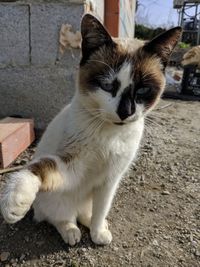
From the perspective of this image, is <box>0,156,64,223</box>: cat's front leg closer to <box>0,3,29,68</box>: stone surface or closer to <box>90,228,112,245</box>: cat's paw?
<box>90,228,112,245</box>: cat's paw

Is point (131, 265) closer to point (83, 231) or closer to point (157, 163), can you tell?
point (83, 231)

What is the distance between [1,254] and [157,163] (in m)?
1.46

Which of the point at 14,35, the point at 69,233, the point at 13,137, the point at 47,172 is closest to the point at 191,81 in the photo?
the point at 14,35

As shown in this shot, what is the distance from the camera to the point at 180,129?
367cm

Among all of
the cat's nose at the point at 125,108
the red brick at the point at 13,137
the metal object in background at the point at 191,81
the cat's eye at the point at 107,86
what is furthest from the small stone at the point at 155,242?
the metal object in background at the point at 191,81

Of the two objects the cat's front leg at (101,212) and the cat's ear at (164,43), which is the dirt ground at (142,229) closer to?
the cat's front leg at (101,212)

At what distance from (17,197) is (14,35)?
1.90 meters

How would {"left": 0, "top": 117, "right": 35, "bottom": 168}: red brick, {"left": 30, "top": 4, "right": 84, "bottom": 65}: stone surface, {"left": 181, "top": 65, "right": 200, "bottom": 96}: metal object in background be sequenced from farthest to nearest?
{"left": 181, "top": 65, "right": 200, "bottom": 96}: metal object in background, {"left": 30, "top": 4, "right": 84, "bottom": 65}: stone surface, {"left": 0, "top": 117, "right": 35, "bottom": 168}: red brick

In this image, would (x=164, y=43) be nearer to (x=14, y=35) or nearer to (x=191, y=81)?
(x=14, y=35)

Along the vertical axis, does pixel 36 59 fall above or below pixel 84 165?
above

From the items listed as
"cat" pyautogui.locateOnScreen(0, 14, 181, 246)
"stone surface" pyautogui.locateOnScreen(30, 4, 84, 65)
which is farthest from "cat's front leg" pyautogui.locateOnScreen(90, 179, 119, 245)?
"stone surface" pyautogui.locateOnScreen(30, 4, 84, 65)

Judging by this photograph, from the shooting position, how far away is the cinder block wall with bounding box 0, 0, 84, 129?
108 inches

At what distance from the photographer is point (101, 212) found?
1812 millimetres

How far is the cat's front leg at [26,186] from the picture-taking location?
1.28 m
